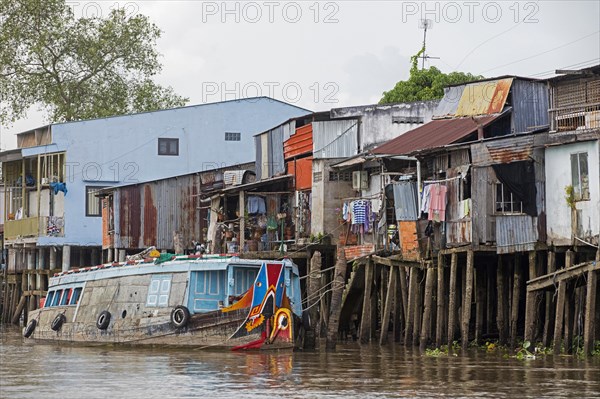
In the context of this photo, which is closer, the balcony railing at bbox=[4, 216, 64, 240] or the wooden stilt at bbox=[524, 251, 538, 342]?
the wooden stilt at bbox=[524, 251, 538, 342]

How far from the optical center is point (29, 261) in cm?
5200

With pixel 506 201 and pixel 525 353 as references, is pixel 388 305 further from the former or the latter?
pixel 525 353

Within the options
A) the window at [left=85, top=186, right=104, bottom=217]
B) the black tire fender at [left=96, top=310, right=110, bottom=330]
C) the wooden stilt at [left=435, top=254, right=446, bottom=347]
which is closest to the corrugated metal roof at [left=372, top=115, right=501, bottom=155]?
the wooden stilt at [left=435, top=254, right=446, bottom=347]

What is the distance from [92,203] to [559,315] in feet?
81.3

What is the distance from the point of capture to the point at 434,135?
32656 mm

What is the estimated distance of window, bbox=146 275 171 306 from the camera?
3166 cm

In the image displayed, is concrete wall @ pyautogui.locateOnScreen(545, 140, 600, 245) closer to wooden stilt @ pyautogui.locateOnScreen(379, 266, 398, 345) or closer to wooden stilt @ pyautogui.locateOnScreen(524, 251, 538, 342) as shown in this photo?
wooden stilt @ pyautogui.locateOnScreen(524, 251, 538, 342)

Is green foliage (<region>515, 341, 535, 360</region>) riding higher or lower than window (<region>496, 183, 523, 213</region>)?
lower

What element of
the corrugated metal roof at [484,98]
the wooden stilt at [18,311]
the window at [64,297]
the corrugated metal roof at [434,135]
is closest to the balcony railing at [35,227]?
the wooden stilt at [18,311]

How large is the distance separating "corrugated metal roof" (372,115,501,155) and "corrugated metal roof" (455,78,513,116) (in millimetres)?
344

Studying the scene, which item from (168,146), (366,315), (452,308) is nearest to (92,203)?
(168,146)

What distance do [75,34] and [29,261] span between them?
37.6 ft

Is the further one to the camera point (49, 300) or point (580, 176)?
point (49, 300)

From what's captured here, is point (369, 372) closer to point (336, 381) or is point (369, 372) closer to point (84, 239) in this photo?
point (336, 381)
